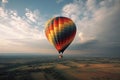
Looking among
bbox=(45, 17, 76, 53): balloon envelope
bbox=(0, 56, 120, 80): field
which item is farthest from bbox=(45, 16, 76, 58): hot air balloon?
bbox=(0, 56, 120, 80): field

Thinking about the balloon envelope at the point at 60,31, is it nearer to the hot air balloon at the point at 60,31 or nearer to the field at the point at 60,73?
the hot air balloon at the point at 60,31

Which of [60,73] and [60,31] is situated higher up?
[60,31]

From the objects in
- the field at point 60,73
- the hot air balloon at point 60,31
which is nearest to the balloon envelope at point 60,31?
the hot air balloon at point 60,31

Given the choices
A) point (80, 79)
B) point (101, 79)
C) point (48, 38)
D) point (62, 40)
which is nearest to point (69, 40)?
point (62, 40)

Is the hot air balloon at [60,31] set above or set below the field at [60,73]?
above

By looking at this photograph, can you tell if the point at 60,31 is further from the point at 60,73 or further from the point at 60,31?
the point at 60,73

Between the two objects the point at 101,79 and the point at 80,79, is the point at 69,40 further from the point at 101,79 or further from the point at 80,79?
the point at 101,79

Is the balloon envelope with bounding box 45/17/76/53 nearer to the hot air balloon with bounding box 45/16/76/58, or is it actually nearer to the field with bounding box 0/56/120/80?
the hot air balloon with bounding box 45/16/76/58

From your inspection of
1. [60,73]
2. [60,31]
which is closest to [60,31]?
[60,31]
